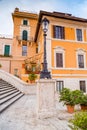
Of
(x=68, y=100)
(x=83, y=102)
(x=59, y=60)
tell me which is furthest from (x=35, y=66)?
(x=83, y=102)

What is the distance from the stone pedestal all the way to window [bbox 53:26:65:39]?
9959 millimetres

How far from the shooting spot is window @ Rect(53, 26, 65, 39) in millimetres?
14872

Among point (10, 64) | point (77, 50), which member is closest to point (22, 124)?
point (77, 50)

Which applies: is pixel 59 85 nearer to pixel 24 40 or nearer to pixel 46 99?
pixel 46 99

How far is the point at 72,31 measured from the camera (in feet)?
51.0

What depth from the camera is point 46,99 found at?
5547 millimetres

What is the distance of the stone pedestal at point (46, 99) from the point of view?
17.9 feet

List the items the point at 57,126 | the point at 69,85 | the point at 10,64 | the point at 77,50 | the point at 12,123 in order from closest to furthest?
the point at 57,126 < the point at 12,123 < the point at 69,85 < the point at 77,50 < the point at 10,64

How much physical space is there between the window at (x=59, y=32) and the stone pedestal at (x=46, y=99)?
9959 mm

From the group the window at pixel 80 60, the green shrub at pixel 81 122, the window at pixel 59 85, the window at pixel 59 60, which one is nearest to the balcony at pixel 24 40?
the window at pixel 59 60

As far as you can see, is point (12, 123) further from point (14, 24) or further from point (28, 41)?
point (14, 24)

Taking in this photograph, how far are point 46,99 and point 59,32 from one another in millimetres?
10733

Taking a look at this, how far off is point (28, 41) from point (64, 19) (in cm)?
974

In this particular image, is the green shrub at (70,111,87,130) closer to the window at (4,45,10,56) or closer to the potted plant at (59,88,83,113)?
the potted plant at (59,88,83,113)
